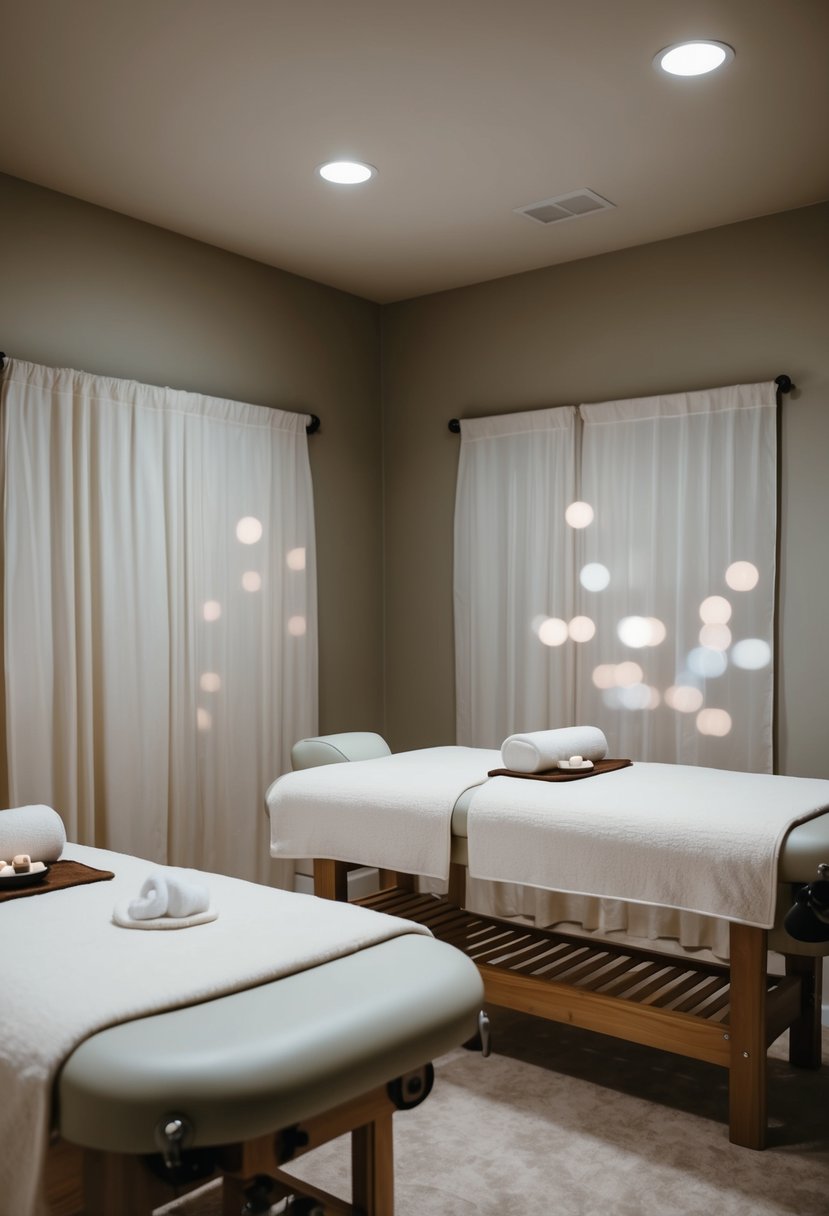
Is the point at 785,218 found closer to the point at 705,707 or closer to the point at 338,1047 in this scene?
the point at 705,707

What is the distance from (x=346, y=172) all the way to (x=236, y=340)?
36.3 inches

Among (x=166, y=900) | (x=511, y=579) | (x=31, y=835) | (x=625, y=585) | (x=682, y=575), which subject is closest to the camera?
(x=166, y=900)

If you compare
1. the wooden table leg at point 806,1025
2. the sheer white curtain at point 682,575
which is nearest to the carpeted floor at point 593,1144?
the wooden table leg at point 806,1025

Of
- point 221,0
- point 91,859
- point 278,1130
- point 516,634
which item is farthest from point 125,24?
point 516,634

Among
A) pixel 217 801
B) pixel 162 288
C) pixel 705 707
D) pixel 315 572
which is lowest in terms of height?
pixel 217 801

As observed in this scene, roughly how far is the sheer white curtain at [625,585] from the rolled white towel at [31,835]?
2.12 meters

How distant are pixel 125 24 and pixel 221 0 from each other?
0.79 feet

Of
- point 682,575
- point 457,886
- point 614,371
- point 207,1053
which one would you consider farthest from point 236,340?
point 207,1053

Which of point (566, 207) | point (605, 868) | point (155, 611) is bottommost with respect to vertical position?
point (605, 868)

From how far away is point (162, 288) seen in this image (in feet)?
11.5

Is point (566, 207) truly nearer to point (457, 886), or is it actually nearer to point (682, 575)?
point (682, 575)

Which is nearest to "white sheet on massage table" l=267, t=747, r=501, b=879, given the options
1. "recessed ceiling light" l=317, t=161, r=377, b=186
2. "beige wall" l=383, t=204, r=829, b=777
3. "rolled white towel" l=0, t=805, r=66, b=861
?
"rolled white towel" l=0, t=805, r=66, b=861

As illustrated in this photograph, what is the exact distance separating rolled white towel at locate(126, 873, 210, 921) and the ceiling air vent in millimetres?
2424

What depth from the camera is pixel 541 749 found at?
2803 mm
